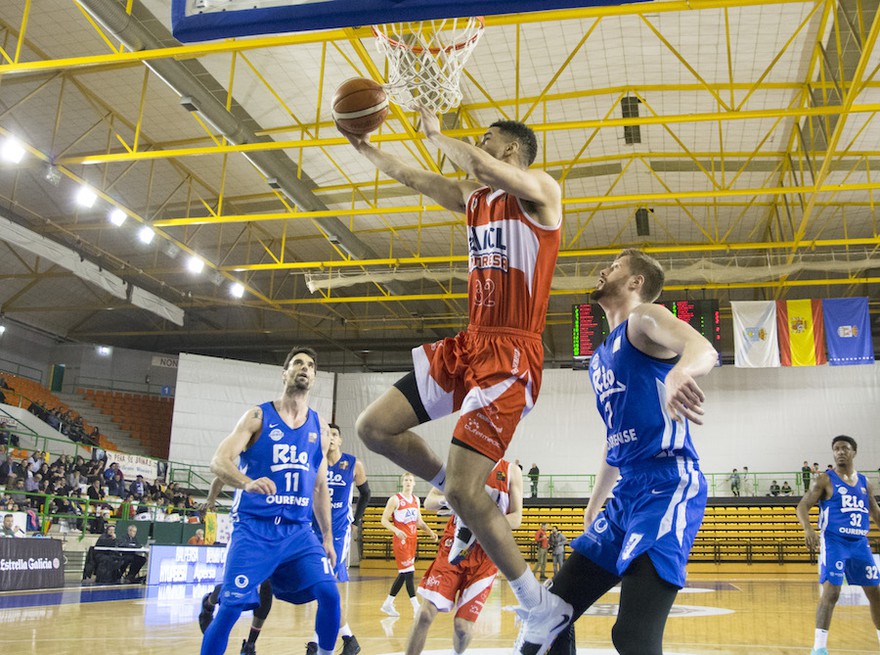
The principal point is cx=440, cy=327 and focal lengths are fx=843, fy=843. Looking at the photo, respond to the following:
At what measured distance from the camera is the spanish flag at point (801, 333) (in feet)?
63.6

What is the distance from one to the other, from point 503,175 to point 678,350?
1019mm

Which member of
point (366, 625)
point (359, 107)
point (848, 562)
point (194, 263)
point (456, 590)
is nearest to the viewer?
point (359, 107)

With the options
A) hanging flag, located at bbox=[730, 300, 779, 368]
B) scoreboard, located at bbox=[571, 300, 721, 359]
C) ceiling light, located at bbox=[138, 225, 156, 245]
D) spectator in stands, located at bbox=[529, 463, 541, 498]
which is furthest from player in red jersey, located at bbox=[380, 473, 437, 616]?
spectator in stands, located at bbox=[529, 463, 541, 498]

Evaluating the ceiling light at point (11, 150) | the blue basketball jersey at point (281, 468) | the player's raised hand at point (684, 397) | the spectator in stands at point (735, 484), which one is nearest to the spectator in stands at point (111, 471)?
the ceiling light at point (11, 150)

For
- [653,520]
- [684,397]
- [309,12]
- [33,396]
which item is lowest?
[653,520]

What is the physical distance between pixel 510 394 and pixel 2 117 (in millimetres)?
16349

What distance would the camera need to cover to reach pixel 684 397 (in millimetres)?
2758

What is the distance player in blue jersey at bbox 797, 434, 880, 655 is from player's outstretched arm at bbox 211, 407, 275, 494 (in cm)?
493

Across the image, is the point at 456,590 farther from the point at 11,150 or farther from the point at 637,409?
the point at 11,150

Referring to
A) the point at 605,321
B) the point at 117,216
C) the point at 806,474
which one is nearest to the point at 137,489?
the point at 117,216

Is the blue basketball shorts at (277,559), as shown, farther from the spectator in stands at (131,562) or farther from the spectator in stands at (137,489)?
the spectator in stands at (137,489)

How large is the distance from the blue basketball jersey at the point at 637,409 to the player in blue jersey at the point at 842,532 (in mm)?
4468

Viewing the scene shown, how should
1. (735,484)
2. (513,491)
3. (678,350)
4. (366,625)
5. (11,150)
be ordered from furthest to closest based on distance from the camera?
(735,484)
(11,150)
(366,625)
(513,491)
(678,350)

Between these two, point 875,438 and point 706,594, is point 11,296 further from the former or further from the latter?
point 875,438
